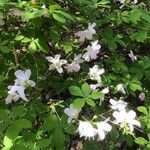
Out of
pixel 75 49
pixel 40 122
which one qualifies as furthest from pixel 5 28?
pixel 40 122

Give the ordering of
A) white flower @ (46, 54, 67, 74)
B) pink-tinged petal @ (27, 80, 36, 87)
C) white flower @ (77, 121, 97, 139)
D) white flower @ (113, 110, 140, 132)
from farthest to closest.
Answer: white flower @ (46, 54, 67, 74), pink-tinged petal @ (27, 80, 36, 87), white flower @ (113, 110, 140, 132), white flower @ (77, 121, 97, 139)

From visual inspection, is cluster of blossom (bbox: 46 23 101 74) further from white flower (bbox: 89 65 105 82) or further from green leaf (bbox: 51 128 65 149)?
green leaf (bbox: 51 128 65 149)

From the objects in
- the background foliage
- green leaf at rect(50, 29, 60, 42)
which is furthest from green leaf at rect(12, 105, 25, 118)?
green leaf at rect(50, 29, 60, 42)

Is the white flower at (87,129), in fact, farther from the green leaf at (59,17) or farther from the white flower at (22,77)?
the green leaf at (59,17)

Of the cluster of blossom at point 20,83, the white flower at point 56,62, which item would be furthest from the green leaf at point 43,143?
the white flower at point 56,62

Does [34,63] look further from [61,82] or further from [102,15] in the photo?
[102,15]

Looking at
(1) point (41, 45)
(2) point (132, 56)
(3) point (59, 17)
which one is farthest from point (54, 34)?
(2) point (132, 56)
